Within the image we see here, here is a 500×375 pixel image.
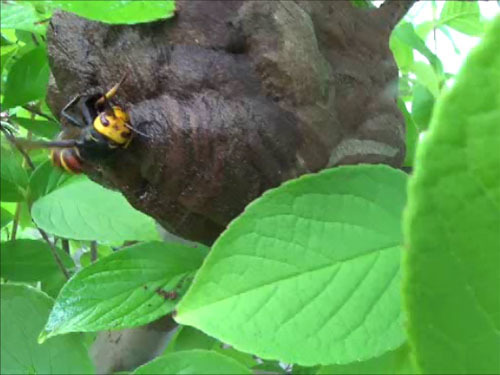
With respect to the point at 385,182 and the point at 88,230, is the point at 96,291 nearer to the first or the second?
the point at 88,230

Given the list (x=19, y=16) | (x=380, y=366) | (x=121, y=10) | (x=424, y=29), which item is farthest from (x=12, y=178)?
(x=424, y=29)

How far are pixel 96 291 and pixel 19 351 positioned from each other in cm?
6

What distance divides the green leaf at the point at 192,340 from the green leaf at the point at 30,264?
0.14 meters

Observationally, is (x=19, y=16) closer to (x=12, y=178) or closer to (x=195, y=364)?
(x=12, y=178)

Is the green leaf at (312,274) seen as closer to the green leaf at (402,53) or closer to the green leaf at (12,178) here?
the green leaf at (12,178)

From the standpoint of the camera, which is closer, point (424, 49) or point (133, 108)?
point (133, 108)

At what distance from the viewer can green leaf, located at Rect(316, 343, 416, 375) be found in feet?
0.92

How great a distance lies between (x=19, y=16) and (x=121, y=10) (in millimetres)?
168

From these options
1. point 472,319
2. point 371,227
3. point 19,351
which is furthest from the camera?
point 19,351

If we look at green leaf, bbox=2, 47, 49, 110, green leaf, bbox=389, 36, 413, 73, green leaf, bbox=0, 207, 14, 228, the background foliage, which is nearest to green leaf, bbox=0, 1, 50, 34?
the background foliage

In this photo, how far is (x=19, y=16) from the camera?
0.48 metres

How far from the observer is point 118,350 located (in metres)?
0.56

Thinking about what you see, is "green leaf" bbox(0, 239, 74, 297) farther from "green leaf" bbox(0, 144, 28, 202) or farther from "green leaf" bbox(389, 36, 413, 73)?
"green leaf" bbox(389, 36, 413, 73)

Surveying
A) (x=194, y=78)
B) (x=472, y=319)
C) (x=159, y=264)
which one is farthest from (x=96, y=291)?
(x=472, y=319)
